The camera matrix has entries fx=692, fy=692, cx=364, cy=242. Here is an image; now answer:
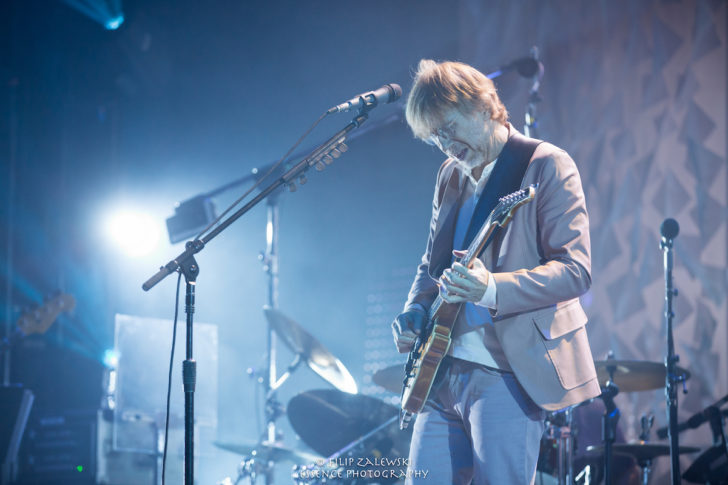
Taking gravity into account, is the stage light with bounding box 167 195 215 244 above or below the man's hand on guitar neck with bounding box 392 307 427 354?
above

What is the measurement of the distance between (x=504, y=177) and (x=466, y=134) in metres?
0.21

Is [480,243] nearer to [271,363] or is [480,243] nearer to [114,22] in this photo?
[271,363]

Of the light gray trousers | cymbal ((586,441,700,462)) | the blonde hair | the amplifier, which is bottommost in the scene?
the amplifier

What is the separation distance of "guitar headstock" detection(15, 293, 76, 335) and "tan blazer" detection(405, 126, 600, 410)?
5323 millimetres

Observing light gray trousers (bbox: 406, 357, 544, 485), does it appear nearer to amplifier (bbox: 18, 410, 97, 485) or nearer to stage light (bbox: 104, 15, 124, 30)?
amplifier (bbox: 18, 410, 97, 485)

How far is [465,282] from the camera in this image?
6.37ft

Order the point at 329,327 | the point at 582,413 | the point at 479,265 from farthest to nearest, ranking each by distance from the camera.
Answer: the point at 329,327
the point at 582,413
the point at 479,265

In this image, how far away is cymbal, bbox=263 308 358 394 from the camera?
13.8ft

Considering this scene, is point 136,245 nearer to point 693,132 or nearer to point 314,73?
point 314,73

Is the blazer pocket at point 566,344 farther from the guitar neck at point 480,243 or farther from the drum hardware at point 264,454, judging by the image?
the drum hardware at point 264,454

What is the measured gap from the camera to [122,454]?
536 cm

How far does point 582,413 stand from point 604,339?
4.02 feet

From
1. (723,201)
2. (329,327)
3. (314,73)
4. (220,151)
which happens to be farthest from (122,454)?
(723,201)

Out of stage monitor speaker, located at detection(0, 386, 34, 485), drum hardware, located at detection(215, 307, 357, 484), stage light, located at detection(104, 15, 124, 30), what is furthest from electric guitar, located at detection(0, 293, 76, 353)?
stage light, located at detection(104, 15, 124, 30)
